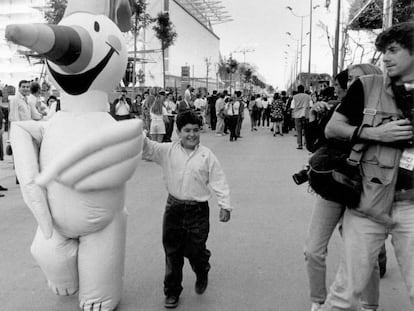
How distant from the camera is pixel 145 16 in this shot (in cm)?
2330

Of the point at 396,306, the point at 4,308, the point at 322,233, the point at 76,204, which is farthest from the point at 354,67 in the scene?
the point at 4,308

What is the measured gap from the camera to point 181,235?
3.32 m

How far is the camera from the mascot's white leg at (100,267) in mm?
3084

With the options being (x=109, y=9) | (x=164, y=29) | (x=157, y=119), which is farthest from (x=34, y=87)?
(x=164, y=29)

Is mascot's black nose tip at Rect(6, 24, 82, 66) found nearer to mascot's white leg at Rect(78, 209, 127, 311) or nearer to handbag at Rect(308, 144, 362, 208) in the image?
mascot's white leg at Rect(78, 209, 127, 311)

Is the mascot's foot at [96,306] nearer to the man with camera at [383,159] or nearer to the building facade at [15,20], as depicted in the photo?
the man with camera at [383,159]

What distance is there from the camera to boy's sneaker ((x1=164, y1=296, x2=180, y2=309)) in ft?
10.9

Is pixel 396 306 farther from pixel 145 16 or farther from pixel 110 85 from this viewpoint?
pixel 145 16

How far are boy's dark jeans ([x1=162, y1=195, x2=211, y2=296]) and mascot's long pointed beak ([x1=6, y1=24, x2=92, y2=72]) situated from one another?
3.68ft

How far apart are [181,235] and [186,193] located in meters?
0.31

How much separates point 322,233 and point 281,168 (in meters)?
6.40

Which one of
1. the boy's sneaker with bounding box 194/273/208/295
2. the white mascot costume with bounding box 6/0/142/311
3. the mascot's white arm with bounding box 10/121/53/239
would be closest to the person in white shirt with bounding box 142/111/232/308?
the boy's sneaker with bounding box 194/273/208/295

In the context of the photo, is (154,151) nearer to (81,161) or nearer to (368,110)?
(81,161)

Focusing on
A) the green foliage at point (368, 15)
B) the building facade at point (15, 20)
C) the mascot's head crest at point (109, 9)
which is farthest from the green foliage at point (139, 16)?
the building facade at point (15, 20)
